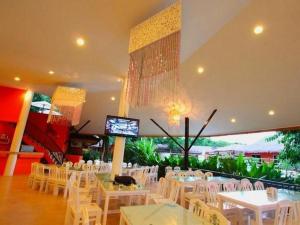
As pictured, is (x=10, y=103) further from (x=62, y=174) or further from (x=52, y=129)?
(x=62, y=174)

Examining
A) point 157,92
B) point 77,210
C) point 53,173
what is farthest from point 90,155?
point 157,92

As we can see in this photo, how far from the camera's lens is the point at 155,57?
2785 mm

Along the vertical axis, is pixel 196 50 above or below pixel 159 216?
above

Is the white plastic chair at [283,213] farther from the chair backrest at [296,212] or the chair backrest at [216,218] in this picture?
the chair backrest at [216,218]

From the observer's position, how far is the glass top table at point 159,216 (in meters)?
2.03

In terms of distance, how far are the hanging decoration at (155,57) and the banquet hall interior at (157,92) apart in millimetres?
16

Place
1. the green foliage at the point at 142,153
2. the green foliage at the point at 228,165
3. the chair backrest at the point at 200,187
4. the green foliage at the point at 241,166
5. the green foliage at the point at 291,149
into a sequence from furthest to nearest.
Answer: the green foliage at the point at 142,153, the green foliage at the point at 291,149, the green foliage at the point at 228,165, the green foliage at the point at 241,166, the chair backrest at the point at 200,187

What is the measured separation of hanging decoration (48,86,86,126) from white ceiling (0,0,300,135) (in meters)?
0.33

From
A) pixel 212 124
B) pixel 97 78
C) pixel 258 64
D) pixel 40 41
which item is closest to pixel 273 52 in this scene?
pixel 258 64

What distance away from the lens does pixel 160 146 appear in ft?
50.5

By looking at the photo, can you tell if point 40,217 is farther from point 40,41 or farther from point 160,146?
point 160,146

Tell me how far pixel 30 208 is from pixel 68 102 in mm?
3309

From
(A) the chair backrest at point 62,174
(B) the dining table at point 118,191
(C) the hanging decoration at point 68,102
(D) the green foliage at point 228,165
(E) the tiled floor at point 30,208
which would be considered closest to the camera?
(B) the dining table at point 118,191

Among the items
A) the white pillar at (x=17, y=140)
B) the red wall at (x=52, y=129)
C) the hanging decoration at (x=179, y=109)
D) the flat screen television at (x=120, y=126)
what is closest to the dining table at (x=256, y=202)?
the hanging decoration at (x=179, y=109)
